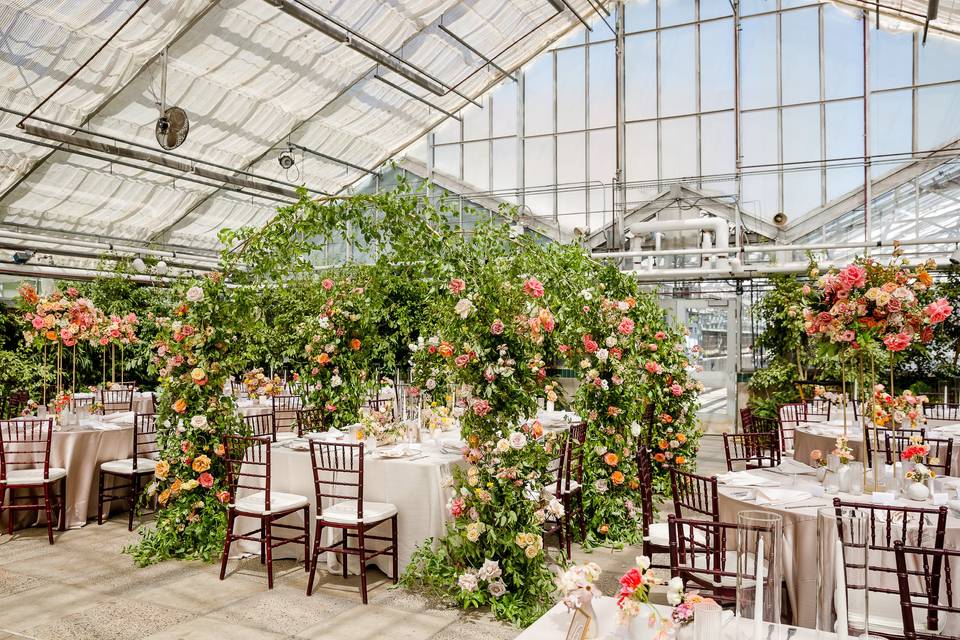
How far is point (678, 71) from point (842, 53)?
2753 millimetres

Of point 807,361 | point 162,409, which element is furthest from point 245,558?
point 807,361

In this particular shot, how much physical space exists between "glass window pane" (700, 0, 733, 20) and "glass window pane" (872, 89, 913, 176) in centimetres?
298

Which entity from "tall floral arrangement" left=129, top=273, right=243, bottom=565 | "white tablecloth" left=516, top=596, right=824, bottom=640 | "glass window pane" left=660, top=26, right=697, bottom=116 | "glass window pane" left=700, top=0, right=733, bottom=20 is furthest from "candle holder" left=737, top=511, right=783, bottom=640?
"glass window pane" left=700, top=0, right=733, bottom=20

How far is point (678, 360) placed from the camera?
672 cm

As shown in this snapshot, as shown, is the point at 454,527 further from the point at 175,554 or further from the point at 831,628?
the point at 831,628

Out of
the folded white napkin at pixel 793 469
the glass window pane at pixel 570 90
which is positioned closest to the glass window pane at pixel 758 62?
the glass window pane at pixel 570 90

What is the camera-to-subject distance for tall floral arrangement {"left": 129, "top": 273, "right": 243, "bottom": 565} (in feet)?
17.7

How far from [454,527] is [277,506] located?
121 centimetres

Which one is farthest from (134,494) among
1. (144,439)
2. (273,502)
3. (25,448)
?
(273,502)

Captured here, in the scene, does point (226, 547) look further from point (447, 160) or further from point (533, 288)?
point (447, 160)

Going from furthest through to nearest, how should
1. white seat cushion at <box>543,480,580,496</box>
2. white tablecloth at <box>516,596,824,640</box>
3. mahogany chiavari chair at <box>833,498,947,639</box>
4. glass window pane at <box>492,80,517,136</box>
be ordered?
glass window pane at <box>492,80,517,136</box> < white seat cushion at <box>543,480,580,496</box> < mahogany chiavari chair at <box>833,498,947,639</box> < white tablecloth at <box>516,596,824,640</box>

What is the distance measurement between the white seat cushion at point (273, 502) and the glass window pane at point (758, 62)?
440 inches

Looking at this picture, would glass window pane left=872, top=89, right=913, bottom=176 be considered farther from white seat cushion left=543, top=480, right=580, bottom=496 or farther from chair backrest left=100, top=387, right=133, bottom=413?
chair backrest left=100, top=387, right=133, bottom=413

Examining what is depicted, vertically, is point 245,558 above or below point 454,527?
below
